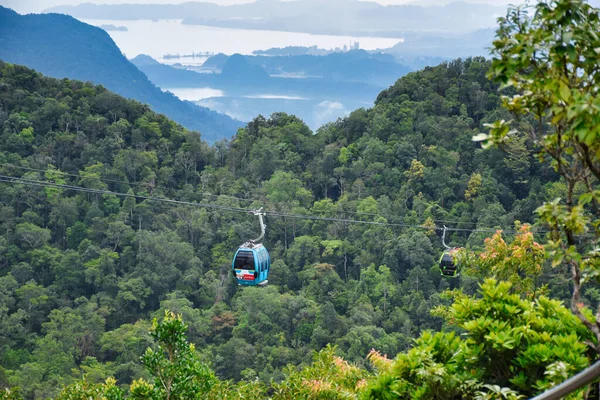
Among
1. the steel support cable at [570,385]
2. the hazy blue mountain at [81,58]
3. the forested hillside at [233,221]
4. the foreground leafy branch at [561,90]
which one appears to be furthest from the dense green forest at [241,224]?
the hazy blue mountain at [81,58]

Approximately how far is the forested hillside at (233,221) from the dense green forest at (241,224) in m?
0.06

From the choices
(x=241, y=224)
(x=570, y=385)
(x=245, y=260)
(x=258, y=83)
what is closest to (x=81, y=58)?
(x=258, y=83)

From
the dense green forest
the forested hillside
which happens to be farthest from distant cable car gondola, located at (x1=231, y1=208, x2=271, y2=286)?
the forested hillside

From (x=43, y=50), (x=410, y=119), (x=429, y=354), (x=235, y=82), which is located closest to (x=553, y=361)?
(x=429, y=354)

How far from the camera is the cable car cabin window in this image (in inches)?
357

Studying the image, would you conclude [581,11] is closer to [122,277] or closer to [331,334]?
[331,334]

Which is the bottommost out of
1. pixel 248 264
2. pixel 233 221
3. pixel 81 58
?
pixel 233 221

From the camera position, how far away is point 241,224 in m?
21.6

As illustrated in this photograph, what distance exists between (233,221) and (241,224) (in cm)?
57

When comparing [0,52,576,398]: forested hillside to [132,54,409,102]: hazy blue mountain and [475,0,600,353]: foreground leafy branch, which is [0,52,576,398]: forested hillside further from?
[132,54,409,102]: hazy blue mountain

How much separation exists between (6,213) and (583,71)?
21.0 metres

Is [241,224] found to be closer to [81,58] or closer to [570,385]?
[570,385]

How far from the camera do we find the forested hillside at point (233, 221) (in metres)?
16.9

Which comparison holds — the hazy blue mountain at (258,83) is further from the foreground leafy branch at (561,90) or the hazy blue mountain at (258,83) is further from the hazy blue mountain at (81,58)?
the foreground leafy branch at (561,90)
